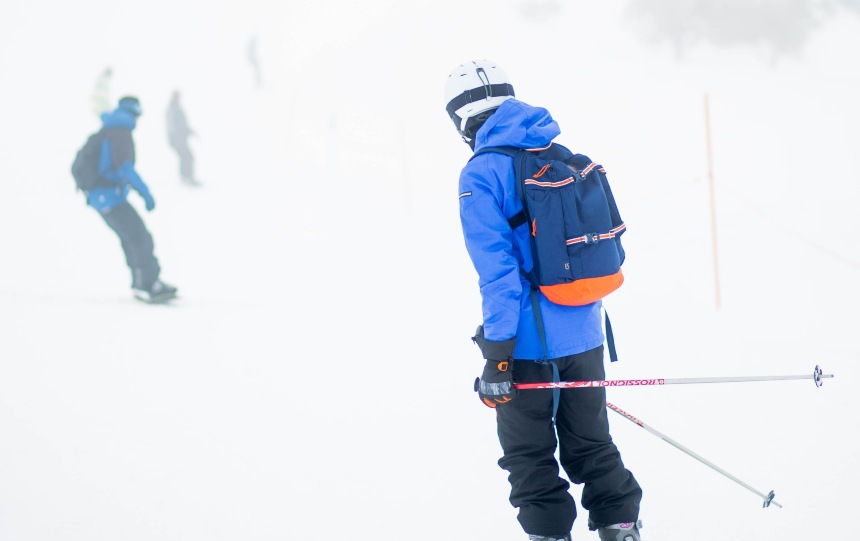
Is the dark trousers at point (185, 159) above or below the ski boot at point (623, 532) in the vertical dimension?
above

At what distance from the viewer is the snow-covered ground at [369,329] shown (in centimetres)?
322

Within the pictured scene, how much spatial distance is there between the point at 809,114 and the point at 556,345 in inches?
765

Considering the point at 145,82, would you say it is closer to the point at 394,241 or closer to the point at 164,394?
the point at 394,241

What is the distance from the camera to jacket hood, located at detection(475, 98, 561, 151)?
7.82 ft

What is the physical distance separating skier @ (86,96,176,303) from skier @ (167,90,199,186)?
696cm

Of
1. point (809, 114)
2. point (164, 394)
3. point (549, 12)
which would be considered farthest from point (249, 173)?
point (549, 12)

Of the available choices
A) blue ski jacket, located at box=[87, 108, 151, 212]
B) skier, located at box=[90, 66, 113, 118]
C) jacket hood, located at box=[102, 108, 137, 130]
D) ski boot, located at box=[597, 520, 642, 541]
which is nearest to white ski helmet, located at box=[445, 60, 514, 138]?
ski boot, located at box=[597, 520, 642, 541]

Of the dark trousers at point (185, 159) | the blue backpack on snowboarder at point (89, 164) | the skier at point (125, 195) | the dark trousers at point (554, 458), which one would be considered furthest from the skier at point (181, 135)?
the dark trousers at point (554, 458)

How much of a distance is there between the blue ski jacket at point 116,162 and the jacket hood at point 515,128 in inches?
173

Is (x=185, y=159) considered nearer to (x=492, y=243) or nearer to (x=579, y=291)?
(x=492, y=243)

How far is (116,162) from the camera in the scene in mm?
5883

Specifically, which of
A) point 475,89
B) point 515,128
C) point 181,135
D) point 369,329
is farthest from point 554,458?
point 181,135

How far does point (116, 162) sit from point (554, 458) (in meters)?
4.86

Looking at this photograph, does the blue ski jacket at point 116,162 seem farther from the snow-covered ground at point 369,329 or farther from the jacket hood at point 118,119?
Answer: the snow-covered ground at point 369,329
